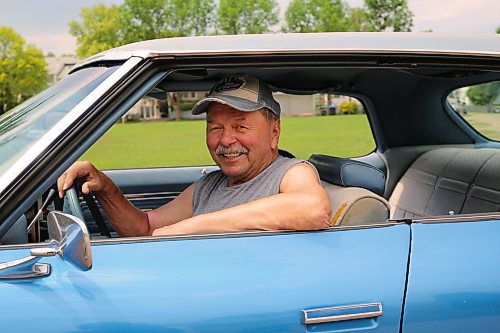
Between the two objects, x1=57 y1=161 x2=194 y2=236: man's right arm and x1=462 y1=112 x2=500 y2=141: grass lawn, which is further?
x1=462 y1=112 x2=500 y2=141: grass lawn

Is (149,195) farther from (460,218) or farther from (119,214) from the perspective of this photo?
(460,218)

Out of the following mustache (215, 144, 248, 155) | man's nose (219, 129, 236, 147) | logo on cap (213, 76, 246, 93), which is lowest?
→ mustache (215, 144, 248, 155)

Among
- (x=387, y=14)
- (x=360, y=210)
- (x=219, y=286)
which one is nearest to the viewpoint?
(x=219, y=286)

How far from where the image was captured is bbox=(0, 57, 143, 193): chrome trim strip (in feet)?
5.69

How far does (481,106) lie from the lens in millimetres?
3488

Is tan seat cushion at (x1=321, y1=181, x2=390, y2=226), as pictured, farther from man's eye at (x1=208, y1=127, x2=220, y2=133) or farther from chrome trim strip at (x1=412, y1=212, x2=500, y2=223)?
man's eye at (x1=208, y1=127, x2=220, y2=133)

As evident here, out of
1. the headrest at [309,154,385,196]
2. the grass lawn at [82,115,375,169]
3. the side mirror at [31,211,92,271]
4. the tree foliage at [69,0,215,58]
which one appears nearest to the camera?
the side mirror at [31,211,92,271]

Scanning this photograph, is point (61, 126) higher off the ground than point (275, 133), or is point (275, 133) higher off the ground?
point (61, 126)

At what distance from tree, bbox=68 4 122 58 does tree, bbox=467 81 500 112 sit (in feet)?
155

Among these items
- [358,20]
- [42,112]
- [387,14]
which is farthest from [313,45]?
[387,14]

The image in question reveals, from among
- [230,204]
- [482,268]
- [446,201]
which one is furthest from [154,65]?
[446,201]

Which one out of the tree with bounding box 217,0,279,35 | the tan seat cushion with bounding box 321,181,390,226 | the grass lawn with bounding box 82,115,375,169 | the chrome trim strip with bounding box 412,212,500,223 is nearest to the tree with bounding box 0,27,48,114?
the tree with bounding box 217,0,279,35

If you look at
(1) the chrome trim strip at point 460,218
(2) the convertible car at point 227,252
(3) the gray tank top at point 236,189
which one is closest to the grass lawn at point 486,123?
(2) the convertible car at point 227,252

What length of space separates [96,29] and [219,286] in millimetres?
50843
